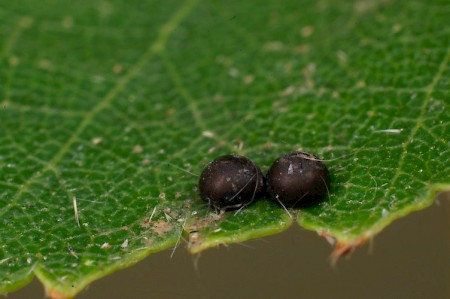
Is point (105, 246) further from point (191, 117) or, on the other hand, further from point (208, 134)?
point (191, 117)

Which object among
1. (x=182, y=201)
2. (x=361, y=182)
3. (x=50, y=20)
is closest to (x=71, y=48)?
(x=50, y=20)

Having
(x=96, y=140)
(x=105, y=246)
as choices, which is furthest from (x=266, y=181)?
(x=96, y=140)

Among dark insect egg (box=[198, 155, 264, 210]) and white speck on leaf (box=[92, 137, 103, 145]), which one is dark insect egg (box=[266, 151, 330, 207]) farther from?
white speck on leaf (box=[92, 137, 103, 145])

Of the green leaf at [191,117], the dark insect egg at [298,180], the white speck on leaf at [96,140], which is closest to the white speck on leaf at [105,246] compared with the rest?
the green leaf at [191,117]

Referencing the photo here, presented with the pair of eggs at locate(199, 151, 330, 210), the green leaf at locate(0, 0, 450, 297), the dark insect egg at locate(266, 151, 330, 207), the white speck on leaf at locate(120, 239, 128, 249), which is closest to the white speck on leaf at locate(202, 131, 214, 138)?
the green leaf at locate(0, 0, 450, 297)

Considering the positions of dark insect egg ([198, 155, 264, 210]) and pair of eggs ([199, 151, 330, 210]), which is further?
dark insect egg ([198, 155, 264, 210])

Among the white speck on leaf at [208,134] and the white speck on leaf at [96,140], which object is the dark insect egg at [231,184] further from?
the white speck on leaf at [96,140]
